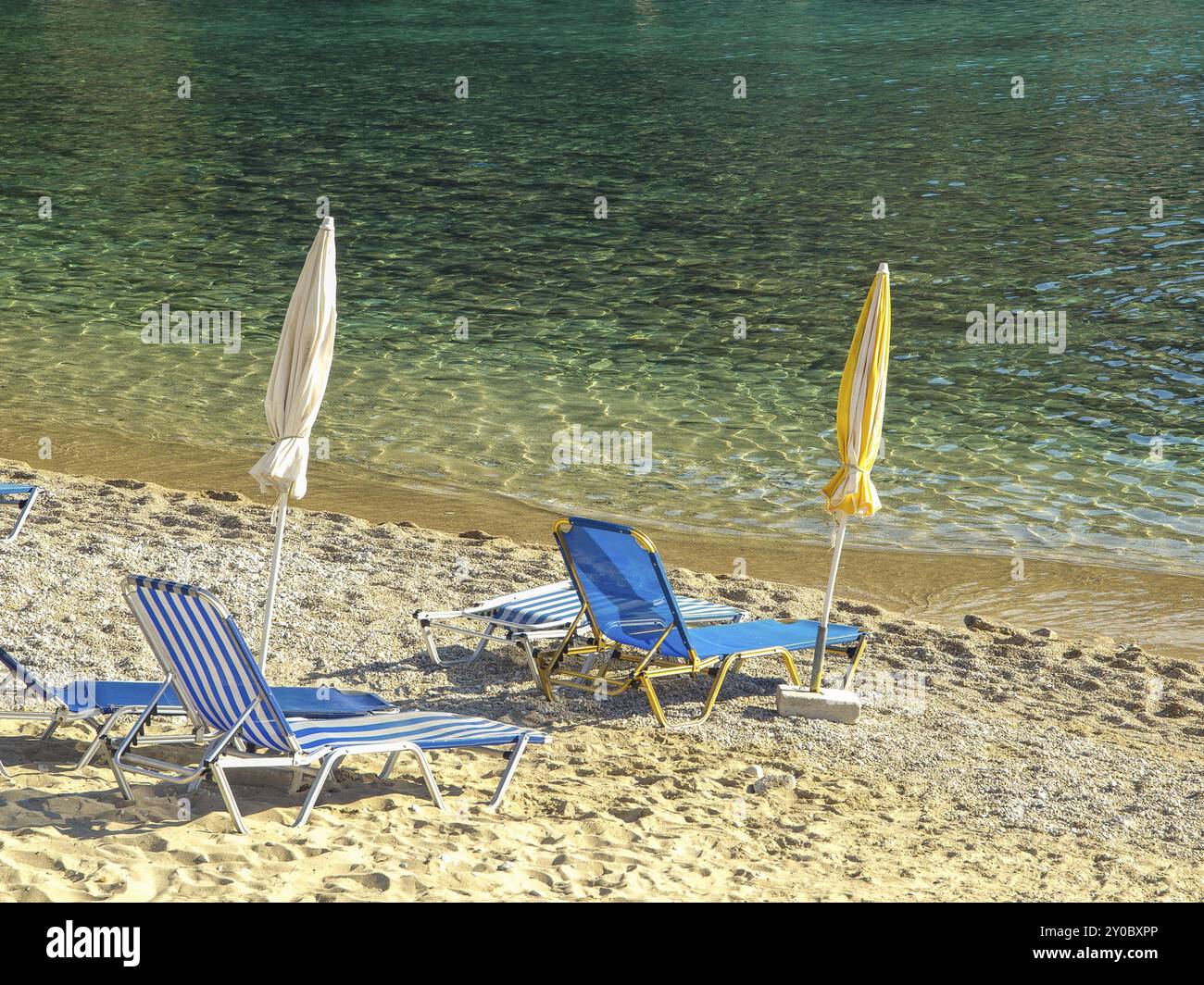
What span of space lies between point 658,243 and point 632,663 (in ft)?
53.2

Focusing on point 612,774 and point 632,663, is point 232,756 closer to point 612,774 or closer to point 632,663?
point 612,774

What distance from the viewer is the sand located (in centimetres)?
470

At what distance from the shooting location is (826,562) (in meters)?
10.2

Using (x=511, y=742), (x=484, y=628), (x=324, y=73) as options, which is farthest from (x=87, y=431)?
(x=324, y=73)

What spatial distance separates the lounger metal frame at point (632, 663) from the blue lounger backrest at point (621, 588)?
16 mm

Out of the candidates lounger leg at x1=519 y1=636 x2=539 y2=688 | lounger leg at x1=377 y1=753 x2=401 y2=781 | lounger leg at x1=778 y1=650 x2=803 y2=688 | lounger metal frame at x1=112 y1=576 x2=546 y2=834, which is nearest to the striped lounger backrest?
lounger metal frame at x1=112 y1=576 x2=546 y2=834

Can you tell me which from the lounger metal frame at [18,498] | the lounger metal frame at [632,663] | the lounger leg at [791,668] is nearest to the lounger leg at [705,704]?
the lounger metal frame at [632,663]

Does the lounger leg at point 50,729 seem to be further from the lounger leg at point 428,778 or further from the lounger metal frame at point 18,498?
the lounger metal frame at point 18,498

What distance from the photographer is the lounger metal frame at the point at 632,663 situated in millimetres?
6629

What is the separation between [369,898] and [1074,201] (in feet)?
79.2

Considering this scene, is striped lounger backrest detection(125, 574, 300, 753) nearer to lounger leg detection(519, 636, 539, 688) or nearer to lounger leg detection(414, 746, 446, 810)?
lounger leg detection(414, 746, 446, 810)

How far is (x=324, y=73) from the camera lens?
38312 mm

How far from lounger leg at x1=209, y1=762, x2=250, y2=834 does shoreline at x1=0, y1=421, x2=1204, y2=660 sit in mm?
5336

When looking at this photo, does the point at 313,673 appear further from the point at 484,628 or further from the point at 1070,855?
the point at 1070,855
